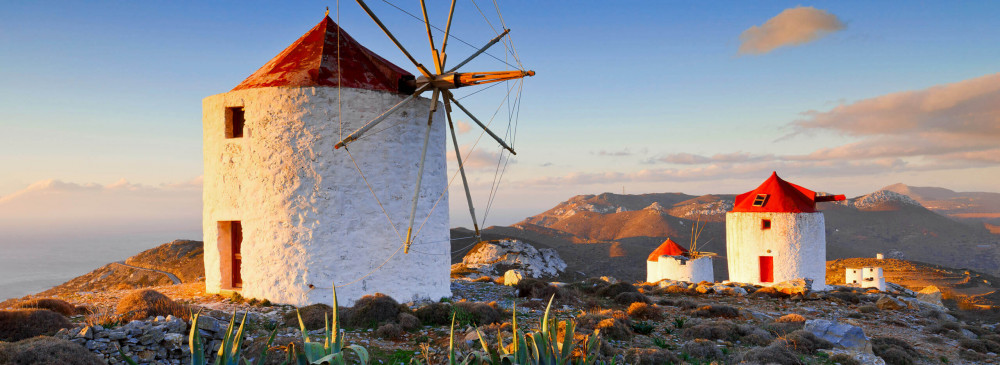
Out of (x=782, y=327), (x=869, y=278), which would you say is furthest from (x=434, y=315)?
(x=869, y=278)

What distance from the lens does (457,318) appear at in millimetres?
9891

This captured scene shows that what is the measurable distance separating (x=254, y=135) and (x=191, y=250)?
68.7 ft

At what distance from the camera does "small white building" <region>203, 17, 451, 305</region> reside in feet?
36.6

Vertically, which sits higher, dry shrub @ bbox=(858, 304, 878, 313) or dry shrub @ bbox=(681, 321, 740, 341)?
dry shrub @ bbox=(681, 321, 740, 341)

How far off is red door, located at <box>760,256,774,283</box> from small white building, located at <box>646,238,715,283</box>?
2.17 m

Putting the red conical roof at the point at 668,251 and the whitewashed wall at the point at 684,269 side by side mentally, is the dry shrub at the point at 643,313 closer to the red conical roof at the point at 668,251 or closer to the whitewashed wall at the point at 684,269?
the whitewashed wall at the point at 684,269

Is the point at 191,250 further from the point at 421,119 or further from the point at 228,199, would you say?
the point at 421,119

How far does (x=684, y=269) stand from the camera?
2255 cm

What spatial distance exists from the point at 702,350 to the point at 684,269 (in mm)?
14851

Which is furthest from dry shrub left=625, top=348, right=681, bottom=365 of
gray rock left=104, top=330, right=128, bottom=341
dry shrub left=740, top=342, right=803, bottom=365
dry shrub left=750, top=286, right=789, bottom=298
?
dry shrub left=750, top=286, right=789, bottom=298

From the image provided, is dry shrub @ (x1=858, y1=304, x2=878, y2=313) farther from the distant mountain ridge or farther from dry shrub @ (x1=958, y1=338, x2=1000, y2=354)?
the distant mountain ridge

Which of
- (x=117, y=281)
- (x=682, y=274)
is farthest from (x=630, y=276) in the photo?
(x=117, y=281)

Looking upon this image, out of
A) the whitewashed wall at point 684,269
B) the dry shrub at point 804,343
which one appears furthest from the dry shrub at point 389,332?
the whitewashed wall at point 684,269

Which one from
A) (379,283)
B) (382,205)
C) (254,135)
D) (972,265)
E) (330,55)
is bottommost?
(972,265)
